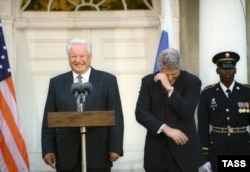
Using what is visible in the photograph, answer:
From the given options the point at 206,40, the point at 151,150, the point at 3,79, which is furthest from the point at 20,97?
the point at 151,150

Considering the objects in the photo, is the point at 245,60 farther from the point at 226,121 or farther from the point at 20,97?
the point at 20,97

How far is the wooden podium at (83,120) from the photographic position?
532 centimetres

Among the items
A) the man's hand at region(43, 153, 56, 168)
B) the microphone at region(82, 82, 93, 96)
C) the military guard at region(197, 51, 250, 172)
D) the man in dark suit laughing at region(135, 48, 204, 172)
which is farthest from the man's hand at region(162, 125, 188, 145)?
the military guard at region(197, 51, 250, 172)

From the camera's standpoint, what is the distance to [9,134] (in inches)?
312

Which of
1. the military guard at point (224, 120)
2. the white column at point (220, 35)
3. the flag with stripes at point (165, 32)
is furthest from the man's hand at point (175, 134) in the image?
the white column at point (220, 35)

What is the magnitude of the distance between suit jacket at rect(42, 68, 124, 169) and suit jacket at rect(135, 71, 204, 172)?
0.27 meters

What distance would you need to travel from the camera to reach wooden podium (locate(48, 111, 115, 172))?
17.5 feet

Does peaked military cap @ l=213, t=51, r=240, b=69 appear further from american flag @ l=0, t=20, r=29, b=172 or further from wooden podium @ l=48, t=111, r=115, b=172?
american flag @ l=0, t=20, r=29, b=172

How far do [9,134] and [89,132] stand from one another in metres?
2.26

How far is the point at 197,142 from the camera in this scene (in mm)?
5879

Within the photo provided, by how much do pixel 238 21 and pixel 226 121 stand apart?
1.71 m

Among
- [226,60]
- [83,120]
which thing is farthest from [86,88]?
[226,60]

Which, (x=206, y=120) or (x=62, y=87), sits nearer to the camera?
(x=62, y=87)

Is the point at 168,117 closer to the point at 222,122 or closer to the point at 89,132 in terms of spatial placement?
the point at 89,132
